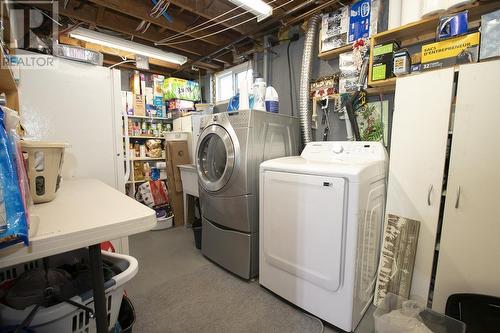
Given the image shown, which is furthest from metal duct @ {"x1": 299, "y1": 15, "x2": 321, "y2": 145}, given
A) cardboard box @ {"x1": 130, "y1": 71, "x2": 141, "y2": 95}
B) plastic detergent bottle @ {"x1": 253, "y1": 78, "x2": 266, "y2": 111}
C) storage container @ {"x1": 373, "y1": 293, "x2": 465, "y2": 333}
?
cardboard box @ {"x1": 130, "y1": 71, "x2": 141, "y2": 95}

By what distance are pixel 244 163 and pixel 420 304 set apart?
1489 millimetres

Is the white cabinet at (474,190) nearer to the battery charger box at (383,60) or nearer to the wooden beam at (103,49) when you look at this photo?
the battery charger box at (383,60)

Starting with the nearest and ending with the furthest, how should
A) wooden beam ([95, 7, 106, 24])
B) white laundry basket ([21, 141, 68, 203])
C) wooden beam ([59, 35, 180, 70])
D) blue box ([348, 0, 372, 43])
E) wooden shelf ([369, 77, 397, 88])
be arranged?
white laundry basket ([21, 141, 68, 203]) → wooden shelf ([369, 77, 397, 88]) → blue box ([348, 0, 372, 43]) → wooden beam ([95, 7, 106, 24]) → wooden beam ([59, 35, 180, 70])

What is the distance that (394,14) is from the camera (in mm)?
1732

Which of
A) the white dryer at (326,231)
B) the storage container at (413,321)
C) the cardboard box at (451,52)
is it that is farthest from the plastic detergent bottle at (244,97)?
the storage container at (413,321)

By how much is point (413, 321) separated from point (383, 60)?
1726 mm

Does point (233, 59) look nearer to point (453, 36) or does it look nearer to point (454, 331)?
point (453, 36)

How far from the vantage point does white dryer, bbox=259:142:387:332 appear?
134 centimetres

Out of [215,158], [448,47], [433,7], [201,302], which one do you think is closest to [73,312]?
[201,302]

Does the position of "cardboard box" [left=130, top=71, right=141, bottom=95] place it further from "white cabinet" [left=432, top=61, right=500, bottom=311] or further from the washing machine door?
"white cabinet" [left=432, top=61, right=500, bottom=311]

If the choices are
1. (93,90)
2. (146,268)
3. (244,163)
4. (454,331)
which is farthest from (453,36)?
(146,268)

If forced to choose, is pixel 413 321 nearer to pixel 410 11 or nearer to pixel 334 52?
pixel 410 11

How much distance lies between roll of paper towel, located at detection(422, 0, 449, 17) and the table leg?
2.17m

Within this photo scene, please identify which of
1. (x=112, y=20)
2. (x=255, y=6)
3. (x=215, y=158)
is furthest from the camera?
(x=112, y=20)
